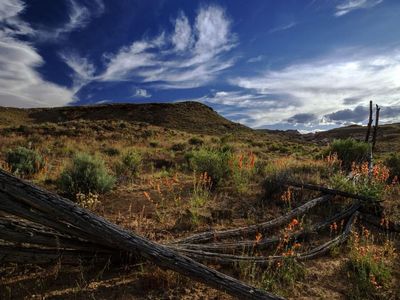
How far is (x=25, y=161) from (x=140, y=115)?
4601cm

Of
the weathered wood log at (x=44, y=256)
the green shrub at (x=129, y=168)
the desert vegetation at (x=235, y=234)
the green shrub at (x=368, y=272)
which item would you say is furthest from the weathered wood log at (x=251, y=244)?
the green shrub at (x=129, y=168)

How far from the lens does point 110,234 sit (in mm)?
3553

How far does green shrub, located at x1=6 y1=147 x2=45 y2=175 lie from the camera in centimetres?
961

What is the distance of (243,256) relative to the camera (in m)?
4.44

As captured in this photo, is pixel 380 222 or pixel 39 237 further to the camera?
pixel 380 222

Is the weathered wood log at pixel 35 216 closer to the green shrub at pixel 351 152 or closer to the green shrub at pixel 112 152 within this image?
the green shrub at pixel 351 152

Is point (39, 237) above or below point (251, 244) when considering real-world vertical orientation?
above

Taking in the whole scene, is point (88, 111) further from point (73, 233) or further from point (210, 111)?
point (73, 233)

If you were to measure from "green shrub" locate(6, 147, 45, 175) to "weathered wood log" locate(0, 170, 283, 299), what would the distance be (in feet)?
22.6

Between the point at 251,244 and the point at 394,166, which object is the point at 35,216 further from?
the point at 394,166

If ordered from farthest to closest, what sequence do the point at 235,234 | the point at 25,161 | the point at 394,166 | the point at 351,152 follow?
1. the point at 351,152
2. the point at 394,166
3. the point at 25,161
4. the point at 235,234

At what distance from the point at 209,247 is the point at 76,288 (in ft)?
5.69

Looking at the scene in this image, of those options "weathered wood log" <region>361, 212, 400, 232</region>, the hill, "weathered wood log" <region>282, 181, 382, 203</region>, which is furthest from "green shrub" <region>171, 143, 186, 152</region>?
the hill

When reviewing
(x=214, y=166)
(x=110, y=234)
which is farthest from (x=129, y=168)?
(x=110, y=234)
